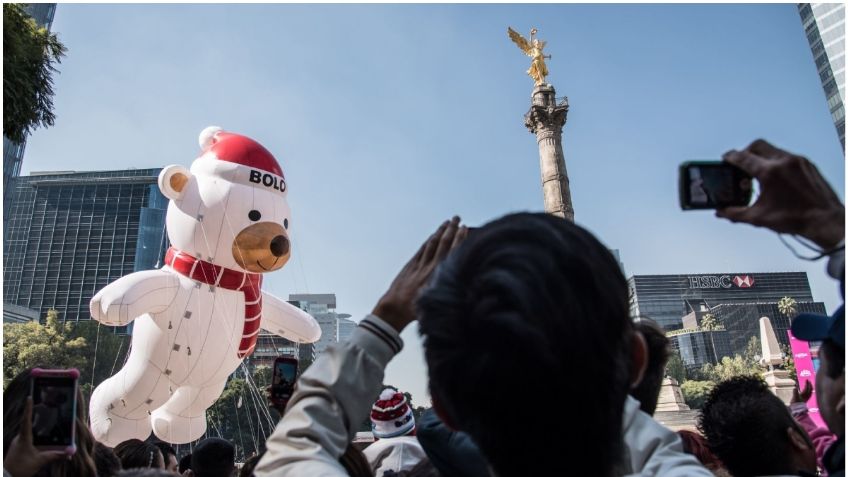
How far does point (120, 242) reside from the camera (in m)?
62.7

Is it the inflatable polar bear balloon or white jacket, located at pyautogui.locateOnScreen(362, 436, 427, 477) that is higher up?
the inflatable polar bear balloon

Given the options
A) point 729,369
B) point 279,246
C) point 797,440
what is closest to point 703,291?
point 729,369

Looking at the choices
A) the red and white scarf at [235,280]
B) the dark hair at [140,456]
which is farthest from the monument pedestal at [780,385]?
the dark hair at [140,456]

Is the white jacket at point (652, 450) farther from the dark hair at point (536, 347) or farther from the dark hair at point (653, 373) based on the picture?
the dark hair at point (653, 373)

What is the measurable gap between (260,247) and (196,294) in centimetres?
102

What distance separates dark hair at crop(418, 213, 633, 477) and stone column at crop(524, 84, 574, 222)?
18.0m

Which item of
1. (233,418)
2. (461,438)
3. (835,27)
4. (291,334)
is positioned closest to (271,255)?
Result: (291,334)

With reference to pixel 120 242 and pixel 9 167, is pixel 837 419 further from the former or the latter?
pixel 120 242

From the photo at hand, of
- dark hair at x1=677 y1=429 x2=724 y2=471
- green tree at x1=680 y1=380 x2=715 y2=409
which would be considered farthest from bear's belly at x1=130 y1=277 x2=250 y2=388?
green tree at x1=680 y1=380 x2=715 y2=409

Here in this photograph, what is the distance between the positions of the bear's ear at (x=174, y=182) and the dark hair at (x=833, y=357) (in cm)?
826

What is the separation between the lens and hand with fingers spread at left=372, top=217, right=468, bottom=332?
46.6 inches

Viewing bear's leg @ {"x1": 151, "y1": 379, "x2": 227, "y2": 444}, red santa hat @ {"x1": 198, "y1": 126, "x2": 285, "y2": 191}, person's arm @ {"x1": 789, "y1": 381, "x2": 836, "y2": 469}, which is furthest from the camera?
bear's leg @ {"x1": 151, "y1": 379, "x2": 227, "y2": 444}

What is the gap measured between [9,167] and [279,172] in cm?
5350

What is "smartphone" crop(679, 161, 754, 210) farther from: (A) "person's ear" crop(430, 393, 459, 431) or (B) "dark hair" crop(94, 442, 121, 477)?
(B) "dark hair" crop(94, 442, 121, 477)
